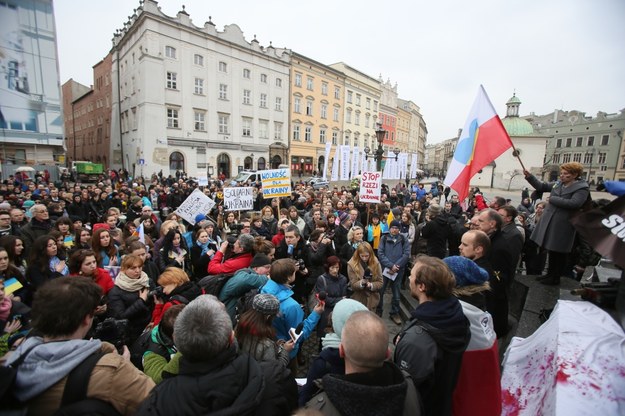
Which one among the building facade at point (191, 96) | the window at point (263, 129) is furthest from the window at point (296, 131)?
the window at point (263, 129)

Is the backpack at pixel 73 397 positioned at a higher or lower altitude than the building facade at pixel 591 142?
lower

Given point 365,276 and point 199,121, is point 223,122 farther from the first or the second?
point 365,276

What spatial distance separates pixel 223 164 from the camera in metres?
31.3

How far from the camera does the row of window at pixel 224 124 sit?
27.3m

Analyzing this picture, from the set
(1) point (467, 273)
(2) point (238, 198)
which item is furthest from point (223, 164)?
(1) point (467, 273)

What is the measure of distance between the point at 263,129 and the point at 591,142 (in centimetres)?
6513

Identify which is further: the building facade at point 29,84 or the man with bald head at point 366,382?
the building facade at point 29,84

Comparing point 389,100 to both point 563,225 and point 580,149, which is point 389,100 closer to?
point 580,149

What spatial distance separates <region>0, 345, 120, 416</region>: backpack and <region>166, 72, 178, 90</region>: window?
30525 mm

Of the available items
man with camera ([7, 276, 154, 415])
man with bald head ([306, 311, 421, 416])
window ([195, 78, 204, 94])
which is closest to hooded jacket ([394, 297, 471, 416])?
man with bald head ([306, 311, 421, 416])

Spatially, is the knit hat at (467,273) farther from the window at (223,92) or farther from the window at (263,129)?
the window at (263,129)

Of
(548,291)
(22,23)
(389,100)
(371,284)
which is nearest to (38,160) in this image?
(22,23)

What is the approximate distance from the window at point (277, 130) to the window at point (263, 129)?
110 centimetres

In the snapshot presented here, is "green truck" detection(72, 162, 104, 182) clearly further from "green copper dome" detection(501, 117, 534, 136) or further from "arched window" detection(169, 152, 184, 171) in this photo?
"green copper dome" detection(501, 117, 534, 136)
